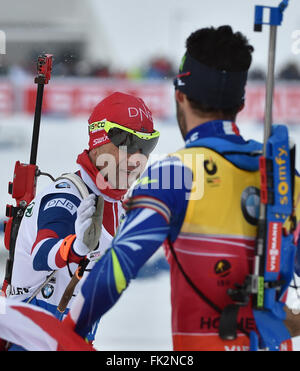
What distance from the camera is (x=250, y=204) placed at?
222 cm

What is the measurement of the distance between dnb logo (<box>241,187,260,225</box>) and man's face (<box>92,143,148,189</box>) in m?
1.23

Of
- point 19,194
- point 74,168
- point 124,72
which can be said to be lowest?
point 19,194

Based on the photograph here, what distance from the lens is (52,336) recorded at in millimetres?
2141

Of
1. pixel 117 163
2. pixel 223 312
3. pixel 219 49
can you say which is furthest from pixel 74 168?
pixel 223 312

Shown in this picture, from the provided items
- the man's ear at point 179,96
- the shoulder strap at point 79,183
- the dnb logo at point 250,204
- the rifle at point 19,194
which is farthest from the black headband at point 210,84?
the rifle at point 19,194

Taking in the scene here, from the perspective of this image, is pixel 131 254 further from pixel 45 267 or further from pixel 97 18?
pixel 97 18

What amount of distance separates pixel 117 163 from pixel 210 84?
3.90 ft

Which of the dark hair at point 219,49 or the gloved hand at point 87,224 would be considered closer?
the dark hair at point 219,49

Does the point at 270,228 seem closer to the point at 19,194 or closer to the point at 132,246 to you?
the point at 132,246

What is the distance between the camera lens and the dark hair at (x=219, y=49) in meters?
2.27

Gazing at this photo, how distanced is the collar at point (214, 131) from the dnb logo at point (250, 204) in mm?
196

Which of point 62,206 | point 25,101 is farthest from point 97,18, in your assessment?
point 62,206

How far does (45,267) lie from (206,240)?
1.04 metres

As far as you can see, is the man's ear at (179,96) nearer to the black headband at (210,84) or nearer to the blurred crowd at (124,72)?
the black headband at (210,84)
